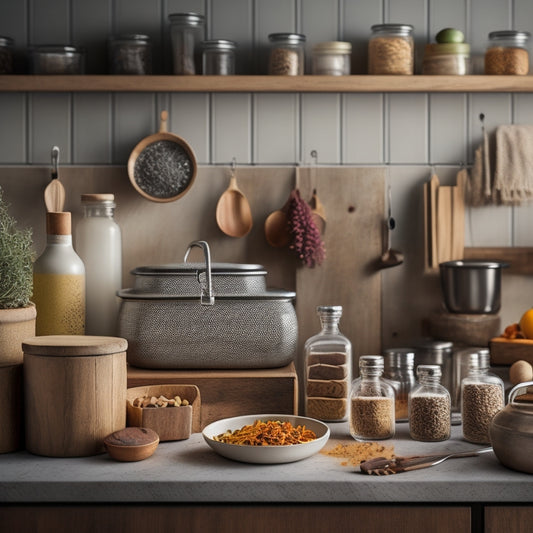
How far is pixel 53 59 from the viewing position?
2.17 meters

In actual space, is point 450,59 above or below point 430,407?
above

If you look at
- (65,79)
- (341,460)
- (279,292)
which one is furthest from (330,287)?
(65,79)

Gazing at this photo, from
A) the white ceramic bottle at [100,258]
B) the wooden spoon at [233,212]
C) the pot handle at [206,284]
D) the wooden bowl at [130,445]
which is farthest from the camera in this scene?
the wooden spoon at [233,212]

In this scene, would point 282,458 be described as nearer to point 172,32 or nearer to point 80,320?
point 80,320

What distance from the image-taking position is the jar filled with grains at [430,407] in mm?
1674

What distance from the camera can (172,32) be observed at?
2.20 m

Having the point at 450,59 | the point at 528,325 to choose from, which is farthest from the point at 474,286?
the point at 450,59

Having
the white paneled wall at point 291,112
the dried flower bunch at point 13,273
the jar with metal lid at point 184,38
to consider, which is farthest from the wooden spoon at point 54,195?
the dried flower bunch at point 13,273

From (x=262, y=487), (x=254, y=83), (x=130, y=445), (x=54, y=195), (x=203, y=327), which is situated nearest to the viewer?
(x=262, y=487)

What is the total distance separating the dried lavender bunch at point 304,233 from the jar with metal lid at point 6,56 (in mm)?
893

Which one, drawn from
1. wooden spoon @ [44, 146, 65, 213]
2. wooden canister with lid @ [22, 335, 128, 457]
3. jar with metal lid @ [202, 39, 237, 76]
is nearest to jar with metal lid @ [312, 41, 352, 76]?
jar with metal lid @ [202, 39, 237, 76]

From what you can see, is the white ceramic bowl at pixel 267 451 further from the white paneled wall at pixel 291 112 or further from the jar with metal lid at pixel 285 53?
the jar with metal lid at pixel 285 53

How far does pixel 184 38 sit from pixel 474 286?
42.1 inches

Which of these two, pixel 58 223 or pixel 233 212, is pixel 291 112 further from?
pixel 58 223
